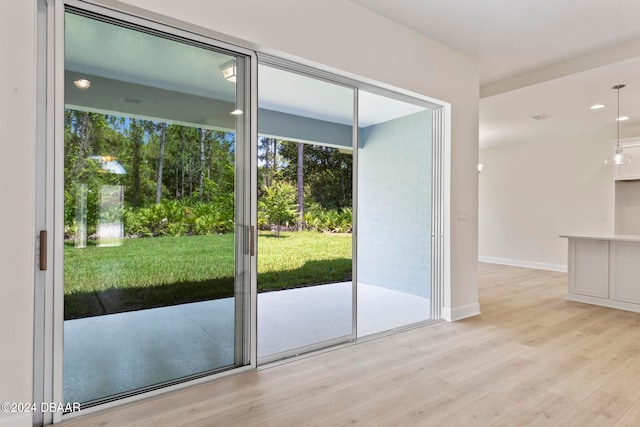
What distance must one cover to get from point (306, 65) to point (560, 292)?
5078 millimetres

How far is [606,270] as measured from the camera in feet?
15.3

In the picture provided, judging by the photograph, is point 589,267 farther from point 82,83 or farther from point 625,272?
point 82,83

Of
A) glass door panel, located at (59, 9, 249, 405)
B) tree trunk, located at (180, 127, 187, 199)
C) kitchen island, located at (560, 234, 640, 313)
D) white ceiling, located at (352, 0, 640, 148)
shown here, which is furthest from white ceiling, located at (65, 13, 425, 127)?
kitchen island, located at (560, 234, 640, 313)

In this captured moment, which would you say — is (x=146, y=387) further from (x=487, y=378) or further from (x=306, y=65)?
(x=306, y=65)

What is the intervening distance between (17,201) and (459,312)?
3.90 meters

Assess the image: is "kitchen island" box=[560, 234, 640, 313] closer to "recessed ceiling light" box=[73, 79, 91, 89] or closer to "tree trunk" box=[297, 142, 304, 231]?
"tree trunk" box=[297, 142, 304, 231]

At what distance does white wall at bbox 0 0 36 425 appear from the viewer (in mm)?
1732

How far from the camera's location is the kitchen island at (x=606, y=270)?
4.42 m

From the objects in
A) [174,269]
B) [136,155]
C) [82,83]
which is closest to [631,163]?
[174,269]

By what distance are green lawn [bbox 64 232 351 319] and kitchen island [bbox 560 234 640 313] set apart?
3.87 meters

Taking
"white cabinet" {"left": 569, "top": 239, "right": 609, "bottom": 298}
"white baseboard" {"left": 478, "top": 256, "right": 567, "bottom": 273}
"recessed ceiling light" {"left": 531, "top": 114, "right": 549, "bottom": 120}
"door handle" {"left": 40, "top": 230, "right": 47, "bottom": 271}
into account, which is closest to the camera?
"door handle" {"left": 40, "top": 230, "right": 47, "bottom": 271}

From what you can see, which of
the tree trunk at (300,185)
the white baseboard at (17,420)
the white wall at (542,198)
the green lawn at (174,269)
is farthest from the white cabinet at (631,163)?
the white baseboard at (17,420)

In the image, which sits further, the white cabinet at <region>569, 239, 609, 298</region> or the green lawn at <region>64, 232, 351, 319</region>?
the white cabinet at <region>569, 239, 609, 298</region>

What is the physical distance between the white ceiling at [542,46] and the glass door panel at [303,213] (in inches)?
39.9
